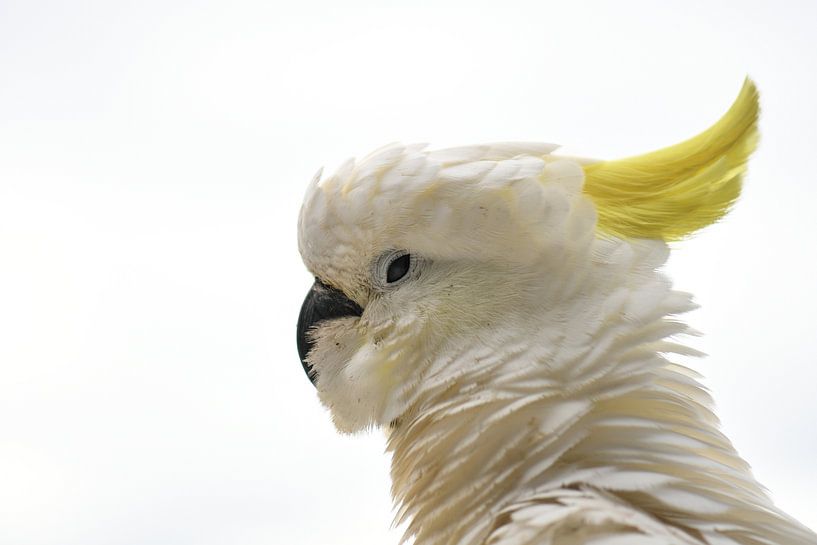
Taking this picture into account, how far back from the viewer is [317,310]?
1556 millimetres

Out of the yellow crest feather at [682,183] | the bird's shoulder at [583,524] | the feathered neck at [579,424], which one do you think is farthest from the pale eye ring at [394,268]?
the bird's shoulder at [583,524]

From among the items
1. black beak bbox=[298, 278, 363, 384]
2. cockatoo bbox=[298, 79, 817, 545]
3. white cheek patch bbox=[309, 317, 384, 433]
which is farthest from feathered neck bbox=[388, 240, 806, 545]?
black beak bbox=[298, 278, 363, 384]

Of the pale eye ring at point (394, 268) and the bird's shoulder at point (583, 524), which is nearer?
the bird's shoulder at point (583, 524)

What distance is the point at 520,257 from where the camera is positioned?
133cm

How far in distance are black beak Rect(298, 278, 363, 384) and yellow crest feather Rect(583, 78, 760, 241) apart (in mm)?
459

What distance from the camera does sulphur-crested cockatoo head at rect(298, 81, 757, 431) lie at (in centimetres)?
129

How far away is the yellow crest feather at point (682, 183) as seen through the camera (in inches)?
50.7

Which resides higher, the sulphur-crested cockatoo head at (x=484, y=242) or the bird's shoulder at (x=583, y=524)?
the sulphur-crested cockatoo head at (x=484, y=242)

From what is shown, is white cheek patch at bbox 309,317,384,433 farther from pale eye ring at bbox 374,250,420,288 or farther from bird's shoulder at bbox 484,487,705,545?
bird's shoulder at bbox 484,487,705,545

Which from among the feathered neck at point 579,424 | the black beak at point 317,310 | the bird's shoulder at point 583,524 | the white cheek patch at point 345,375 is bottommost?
the bird's shoulder at point 583,524

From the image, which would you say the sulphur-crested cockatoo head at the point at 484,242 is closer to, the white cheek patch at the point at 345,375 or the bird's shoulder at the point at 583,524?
the white cheek patch at the point at 345,375

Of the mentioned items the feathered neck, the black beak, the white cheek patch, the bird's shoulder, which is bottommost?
the bird's shoulder

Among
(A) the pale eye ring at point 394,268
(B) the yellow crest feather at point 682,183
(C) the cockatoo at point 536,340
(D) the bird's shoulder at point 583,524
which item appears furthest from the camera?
(A) the pale eye ring at point 394,268

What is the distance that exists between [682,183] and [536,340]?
1.07 feet
